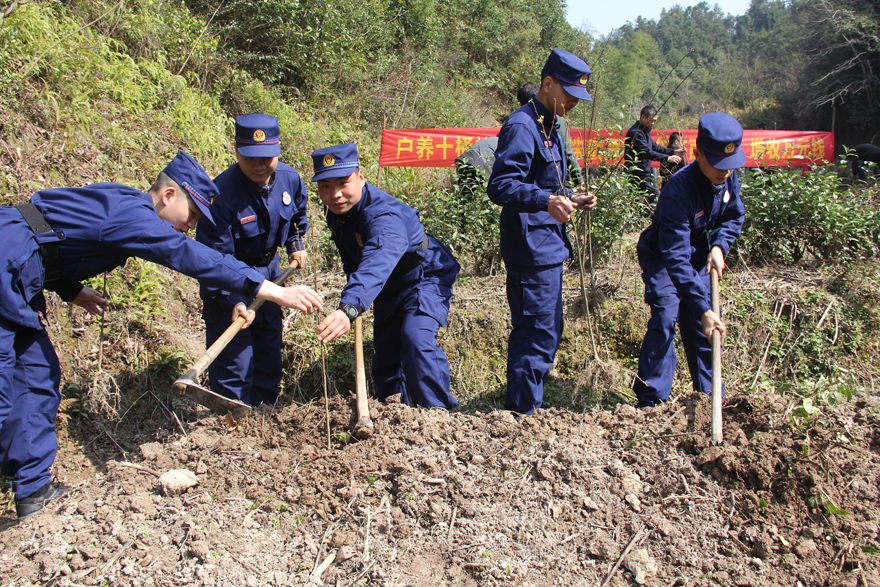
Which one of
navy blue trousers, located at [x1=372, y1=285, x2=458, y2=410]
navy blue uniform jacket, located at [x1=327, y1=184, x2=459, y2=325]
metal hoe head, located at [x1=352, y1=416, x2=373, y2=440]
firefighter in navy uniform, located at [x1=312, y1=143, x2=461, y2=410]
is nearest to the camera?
metal hoe head, located at [x1=352, y1=416, x2=373, y2=440]

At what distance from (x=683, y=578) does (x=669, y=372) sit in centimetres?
156

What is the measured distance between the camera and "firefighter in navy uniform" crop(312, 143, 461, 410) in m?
2.81

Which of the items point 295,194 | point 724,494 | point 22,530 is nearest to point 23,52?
point 295,194

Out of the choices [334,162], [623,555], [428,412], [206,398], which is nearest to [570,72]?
[334,162]

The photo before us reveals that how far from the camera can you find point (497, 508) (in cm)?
221

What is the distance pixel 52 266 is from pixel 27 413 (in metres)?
0.67

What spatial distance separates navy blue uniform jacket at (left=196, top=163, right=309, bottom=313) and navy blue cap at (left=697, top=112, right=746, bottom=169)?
239 cm

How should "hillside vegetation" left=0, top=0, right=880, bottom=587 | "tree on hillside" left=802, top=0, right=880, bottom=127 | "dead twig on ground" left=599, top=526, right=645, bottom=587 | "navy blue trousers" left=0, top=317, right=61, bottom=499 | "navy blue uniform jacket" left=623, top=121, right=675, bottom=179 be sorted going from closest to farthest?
"dead twig on ground" left=599, top=526, right=645, bottom=587, "hillside vegetation" left=0, top=0, right=880, bottom=587, "navy blue trousers" left=0, top=317, right=61, bottom=499, "navy blue uniform jacket" left=623, top=121, right=675, bottom=179, "tree on hillside" left=802, top=0, right=880, bottom=127

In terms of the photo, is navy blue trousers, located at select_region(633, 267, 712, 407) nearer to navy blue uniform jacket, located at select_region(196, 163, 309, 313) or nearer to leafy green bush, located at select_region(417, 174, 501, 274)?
leafy green bush, located at select_region(417, 174, 501, 274)

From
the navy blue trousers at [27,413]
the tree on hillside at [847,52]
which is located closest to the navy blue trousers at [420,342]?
the navy blue trousers at [27,413]

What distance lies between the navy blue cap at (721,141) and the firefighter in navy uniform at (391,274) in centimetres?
155

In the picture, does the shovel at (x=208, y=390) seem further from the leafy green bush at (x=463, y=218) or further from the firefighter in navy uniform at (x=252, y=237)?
the leafy green bush at (x=463, y=218)

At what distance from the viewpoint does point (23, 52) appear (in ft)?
15.4

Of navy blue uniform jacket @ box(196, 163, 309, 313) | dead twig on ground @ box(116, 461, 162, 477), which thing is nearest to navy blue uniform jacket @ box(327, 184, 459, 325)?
navy blue uniform jacket @ box(196, 163, 309, 313)
